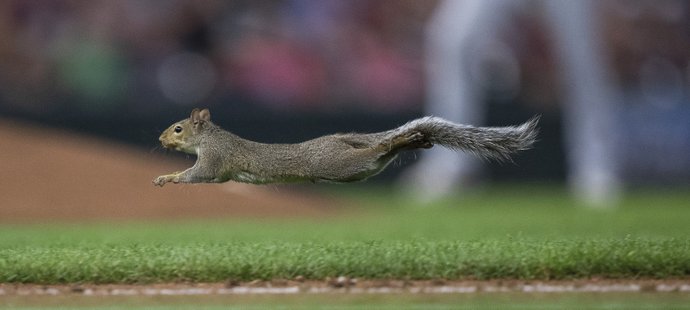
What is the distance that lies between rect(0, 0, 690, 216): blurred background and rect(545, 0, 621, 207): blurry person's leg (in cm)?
94

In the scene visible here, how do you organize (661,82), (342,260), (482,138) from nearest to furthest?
1. (482,138)
2. (342,260)
3. (661,82)

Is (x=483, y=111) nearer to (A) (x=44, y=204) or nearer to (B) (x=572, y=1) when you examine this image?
(B) (x=572, y=1)

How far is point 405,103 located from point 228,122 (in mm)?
3481

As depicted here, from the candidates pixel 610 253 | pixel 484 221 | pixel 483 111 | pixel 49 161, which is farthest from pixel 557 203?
pixel 610 253

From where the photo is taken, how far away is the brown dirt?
1873 centimetres

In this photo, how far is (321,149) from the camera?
30.3ft

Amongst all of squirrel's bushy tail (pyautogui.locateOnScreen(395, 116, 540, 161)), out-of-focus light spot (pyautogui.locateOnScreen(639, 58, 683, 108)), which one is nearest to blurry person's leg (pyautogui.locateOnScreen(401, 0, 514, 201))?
out-of-focus light spot (pyautogui.locateOnScreen(639, 58, 683, 108))

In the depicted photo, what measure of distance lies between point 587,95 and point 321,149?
12684 millimetres

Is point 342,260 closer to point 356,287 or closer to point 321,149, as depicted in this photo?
point 356,287

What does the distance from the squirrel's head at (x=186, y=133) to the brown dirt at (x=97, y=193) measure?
8.86 meters

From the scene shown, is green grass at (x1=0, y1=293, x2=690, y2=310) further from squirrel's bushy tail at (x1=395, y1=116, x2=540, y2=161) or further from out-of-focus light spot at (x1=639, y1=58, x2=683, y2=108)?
out-of-focus light spot at (x1=639, y1=58, x2=683, y2=108)

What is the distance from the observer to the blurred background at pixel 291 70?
22781mm

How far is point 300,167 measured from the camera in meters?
Result: 9.27

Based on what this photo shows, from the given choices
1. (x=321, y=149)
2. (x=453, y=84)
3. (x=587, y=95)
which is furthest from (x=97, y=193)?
(x=321, y=149)
